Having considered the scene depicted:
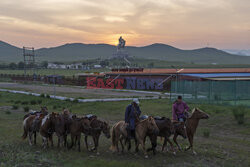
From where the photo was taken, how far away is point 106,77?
62.7m

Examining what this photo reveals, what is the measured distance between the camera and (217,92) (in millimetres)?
29750

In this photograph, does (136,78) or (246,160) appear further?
(136,78)

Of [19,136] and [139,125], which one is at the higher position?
[139,125]

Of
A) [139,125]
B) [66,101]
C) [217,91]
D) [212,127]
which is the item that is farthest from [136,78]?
[139,125]

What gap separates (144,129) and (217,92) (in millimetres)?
18955

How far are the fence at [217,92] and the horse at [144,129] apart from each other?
1765 cm

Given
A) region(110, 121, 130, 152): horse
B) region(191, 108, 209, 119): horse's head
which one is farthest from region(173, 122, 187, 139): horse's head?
region(110, 121, 130, 152): horse

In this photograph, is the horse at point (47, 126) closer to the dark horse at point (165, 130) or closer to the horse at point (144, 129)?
the horse at point (144, 129)

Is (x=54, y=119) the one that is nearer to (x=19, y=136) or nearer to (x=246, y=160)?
(x=19, y=136)

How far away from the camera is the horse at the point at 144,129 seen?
1252cm

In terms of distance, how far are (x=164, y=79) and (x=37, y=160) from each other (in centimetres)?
4197

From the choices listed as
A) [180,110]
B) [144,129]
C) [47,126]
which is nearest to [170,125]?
[144,129]

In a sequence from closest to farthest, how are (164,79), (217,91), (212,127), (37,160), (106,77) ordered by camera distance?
(37,160) → (212,127) → (217,91) → (164,79) → (106,77)

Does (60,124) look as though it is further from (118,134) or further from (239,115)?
(239,115)
